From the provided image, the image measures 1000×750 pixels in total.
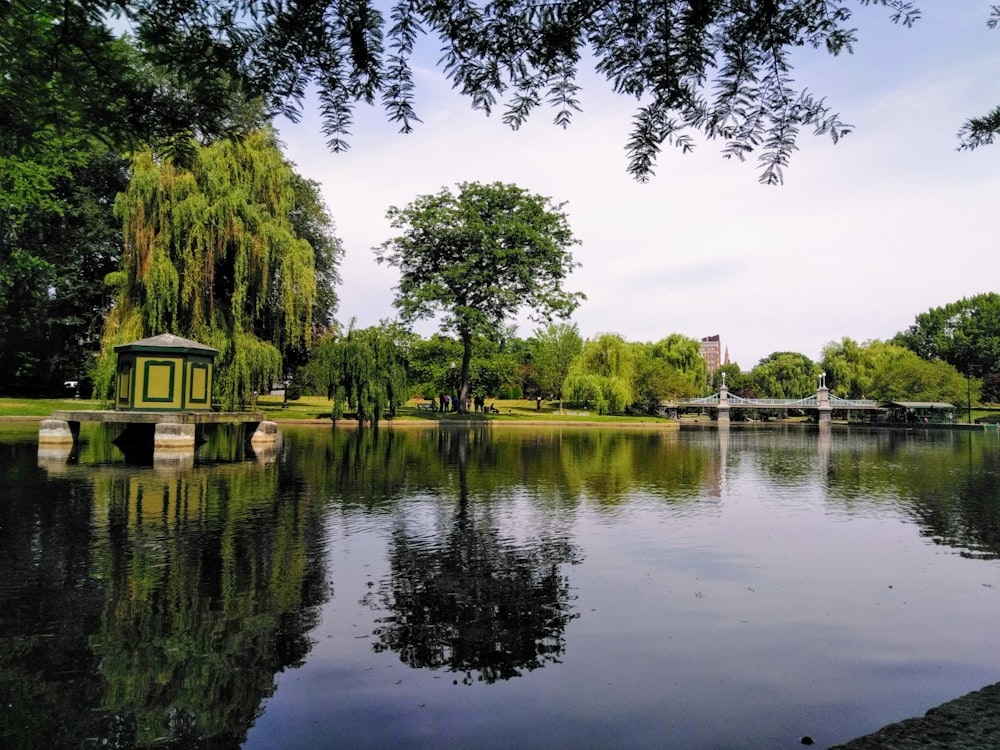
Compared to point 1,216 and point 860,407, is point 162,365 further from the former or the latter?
point 860,407

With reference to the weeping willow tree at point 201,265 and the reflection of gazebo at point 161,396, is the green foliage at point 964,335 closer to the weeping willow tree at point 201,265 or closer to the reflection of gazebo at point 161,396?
the weeping willow tree at point 201,265

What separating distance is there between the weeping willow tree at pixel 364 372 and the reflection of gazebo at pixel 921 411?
66803 mm

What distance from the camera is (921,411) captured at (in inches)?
3465

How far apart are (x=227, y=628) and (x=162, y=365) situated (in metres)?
17.6

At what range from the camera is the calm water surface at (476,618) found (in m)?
4.21

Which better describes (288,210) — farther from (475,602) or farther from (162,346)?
(475,602)

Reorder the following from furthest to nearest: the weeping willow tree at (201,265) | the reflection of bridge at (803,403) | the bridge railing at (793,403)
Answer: the reflection of bridge at (803,403), the bridge railing at (793,403), the weeping willow tree at (201,265)

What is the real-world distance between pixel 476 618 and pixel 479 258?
43951mm

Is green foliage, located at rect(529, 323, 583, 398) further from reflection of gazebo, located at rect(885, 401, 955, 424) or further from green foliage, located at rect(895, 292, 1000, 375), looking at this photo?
green foliage, located at rect(895, 292, 1000, 375)

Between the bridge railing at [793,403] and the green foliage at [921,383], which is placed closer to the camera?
the green foliage at [921,383]

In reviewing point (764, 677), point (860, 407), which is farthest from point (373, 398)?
point (860, 407)

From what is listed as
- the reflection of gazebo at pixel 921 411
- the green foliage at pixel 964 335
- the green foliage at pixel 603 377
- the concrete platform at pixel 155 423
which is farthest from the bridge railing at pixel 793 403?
the concrete platform at pixel 155 423

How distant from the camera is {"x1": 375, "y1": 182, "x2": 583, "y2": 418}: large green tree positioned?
48613 mm

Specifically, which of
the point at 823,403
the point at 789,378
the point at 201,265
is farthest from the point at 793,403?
the point at 201,265
